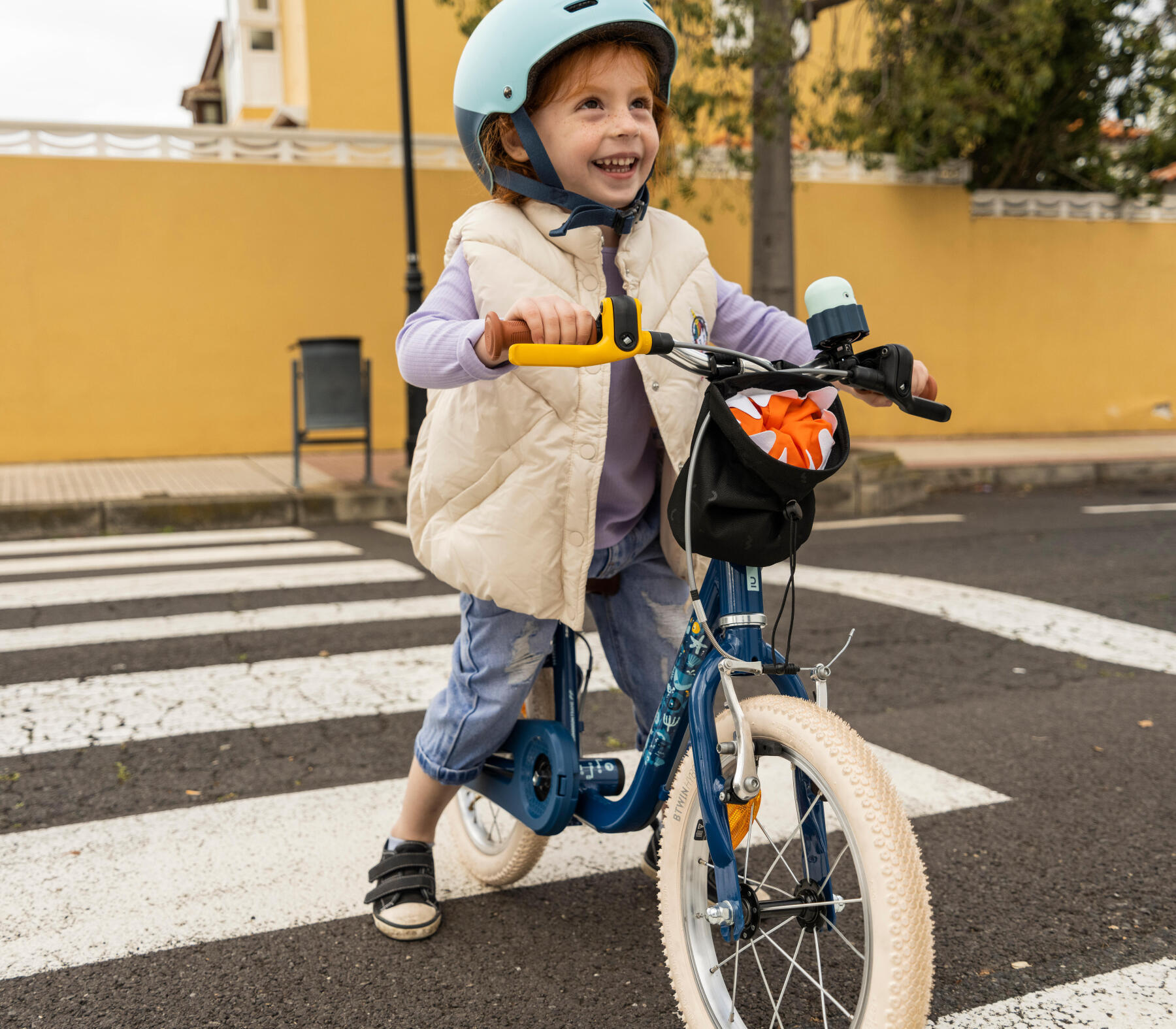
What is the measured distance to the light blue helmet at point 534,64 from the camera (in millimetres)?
1948

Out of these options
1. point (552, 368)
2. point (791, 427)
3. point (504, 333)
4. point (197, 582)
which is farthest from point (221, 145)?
point (791, 427)

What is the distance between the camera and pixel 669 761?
2098mm

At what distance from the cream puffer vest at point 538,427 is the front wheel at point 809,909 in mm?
474

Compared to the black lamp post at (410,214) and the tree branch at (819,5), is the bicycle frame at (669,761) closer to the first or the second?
the black lamp post at (410,214)

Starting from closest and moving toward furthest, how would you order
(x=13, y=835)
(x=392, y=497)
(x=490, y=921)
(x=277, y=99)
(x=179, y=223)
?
(x=490, y=921)
(x=13, y=835)
(x=392, y=497)
(x=179, y=223)
(x=277, y=99)

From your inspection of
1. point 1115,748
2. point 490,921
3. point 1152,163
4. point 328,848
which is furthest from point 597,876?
point 1152,163

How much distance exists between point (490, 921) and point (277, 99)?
20.6 m

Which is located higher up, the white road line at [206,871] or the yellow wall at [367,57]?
the yellow wall at [367,57]

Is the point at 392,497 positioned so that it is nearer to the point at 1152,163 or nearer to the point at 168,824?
the point at 168,824

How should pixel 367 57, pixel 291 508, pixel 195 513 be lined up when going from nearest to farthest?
pixel 195 513
pixel 291 508
pixel 367 57

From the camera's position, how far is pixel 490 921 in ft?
8.41

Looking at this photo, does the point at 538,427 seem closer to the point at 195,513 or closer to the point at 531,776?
the point at 531,776

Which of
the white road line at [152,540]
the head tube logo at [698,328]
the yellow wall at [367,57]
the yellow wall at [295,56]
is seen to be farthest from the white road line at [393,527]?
the yellow wall at [295,56]

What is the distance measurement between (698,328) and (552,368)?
30 centimetres
